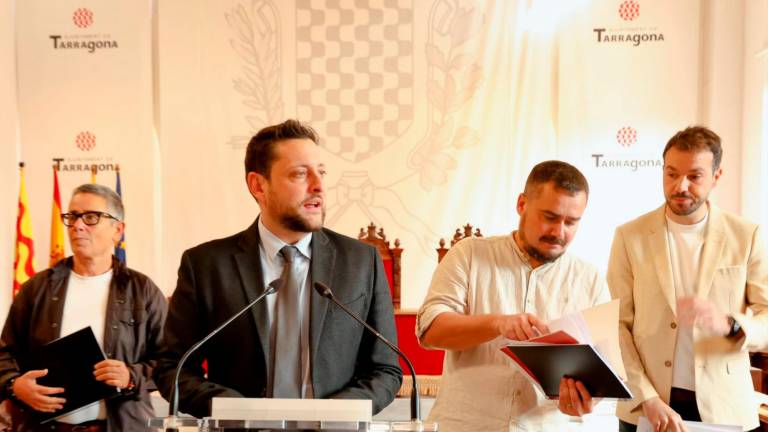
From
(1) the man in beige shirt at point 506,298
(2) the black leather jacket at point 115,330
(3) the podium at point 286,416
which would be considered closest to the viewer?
(3) the podium at point 286,416

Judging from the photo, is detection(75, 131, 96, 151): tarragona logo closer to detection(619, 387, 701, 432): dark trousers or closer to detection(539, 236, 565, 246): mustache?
detection(539, 236, 565, 246): mustache

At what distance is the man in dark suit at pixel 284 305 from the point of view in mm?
2146

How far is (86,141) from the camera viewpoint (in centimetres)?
638

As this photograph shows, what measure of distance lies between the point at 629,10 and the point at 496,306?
4618 millimetres

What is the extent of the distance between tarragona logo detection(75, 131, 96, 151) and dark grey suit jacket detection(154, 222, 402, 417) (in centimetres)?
455

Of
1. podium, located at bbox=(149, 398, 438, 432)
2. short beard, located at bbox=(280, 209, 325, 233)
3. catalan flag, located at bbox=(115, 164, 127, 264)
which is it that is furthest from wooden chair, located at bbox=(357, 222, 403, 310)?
podium, located at bbox=(149, 398, 438, 432)

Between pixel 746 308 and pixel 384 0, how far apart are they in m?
4.41

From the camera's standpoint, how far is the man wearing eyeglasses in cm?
261

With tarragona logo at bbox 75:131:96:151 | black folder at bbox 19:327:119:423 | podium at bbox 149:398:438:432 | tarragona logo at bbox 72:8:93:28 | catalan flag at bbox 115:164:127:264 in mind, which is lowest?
black folder at bbox 19:327:119:423

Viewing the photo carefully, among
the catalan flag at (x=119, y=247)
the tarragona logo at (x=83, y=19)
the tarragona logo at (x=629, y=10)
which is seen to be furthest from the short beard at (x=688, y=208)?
the tarragona logo at (x=83, y=19)

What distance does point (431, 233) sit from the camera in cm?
640

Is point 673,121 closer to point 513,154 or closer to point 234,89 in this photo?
point 513,154

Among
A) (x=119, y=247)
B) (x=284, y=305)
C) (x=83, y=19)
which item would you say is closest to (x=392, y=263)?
(x=119, y=247)

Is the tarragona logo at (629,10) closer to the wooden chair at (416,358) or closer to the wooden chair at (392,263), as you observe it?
the wooden chair at (392,263)
